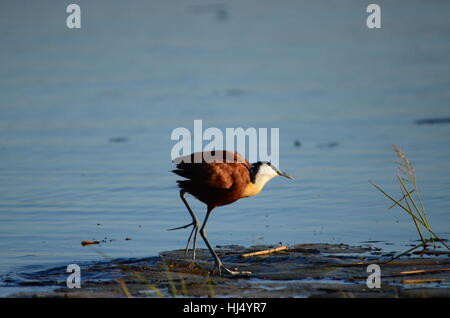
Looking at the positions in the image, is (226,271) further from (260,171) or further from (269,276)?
(260,171)

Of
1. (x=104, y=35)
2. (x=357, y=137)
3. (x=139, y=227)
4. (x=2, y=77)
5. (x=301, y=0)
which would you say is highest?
(x=301, y=0)

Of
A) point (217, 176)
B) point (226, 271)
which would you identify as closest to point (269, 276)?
point (226, 271)

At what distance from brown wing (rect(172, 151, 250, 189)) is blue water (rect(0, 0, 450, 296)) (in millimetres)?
1024

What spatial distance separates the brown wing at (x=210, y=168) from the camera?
8328 millimetres

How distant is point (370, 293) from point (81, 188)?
5588mm

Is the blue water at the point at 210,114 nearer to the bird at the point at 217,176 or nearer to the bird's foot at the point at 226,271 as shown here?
the bird at the point at 217,176

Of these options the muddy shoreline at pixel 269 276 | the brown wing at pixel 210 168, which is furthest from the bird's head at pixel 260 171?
the muddy shoreline at pixel 269 276

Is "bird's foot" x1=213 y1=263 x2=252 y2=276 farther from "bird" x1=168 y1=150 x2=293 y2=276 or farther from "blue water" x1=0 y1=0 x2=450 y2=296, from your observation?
"blue water" x1=0 y1=0 x2=450 y2=296

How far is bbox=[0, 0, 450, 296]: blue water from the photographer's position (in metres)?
9.80

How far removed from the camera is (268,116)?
47.8 ft

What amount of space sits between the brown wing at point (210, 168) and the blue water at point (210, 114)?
102cm

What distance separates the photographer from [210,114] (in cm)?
1473
